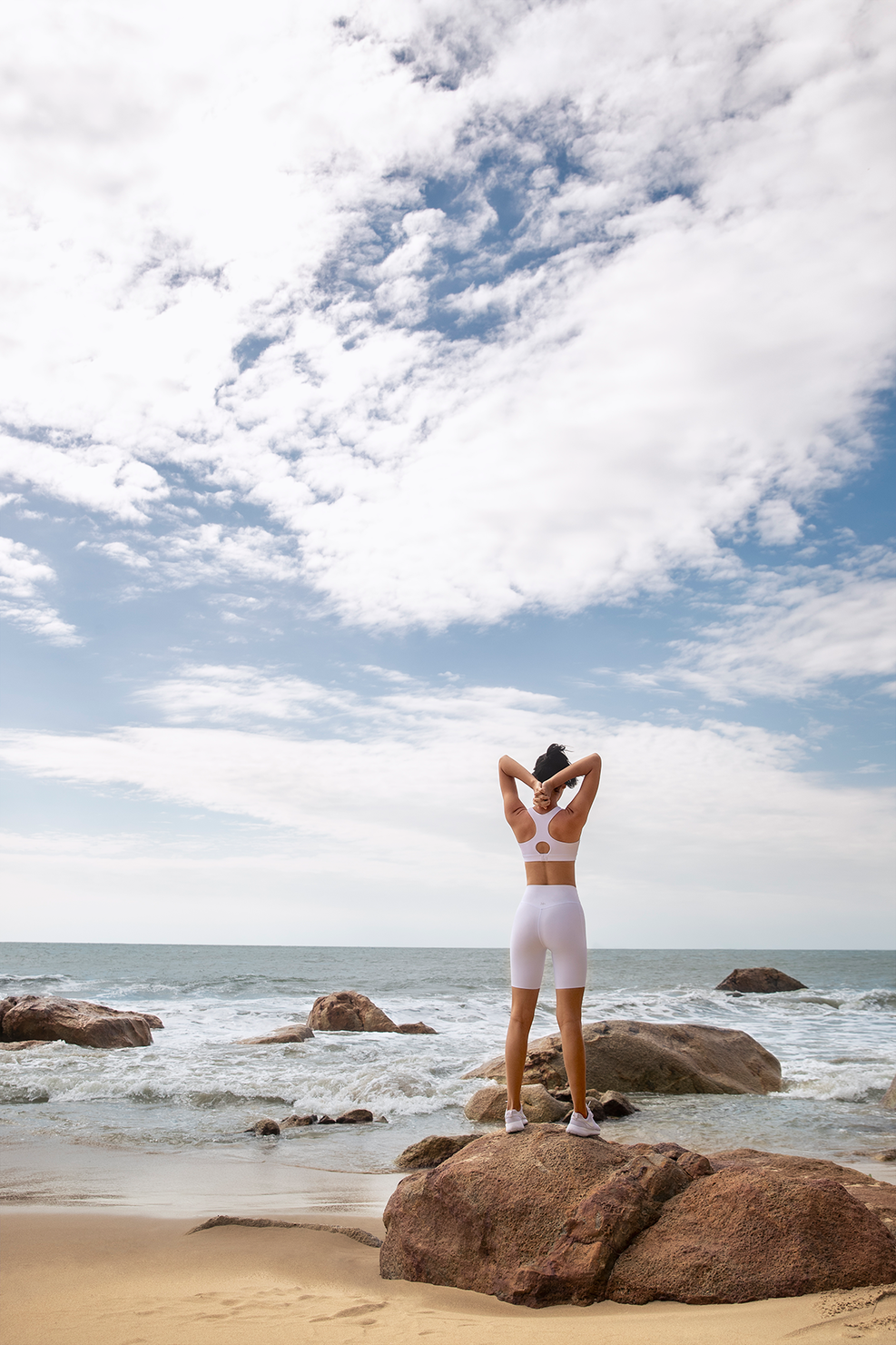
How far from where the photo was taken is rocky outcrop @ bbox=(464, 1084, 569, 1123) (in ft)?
30.4

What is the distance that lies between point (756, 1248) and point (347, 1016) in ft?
53.8

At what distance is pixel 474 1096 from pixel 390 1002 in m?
19.8

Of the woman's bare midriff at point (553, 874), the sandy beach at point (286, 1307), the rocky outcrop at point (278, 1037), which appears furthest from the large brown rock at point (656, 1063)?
the woman's bare midriff at point (553, 874)

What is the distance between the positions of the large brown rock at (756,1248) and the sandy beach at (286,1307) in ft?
0.33

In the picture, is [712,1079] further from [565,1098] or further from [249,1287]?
[249,1287]

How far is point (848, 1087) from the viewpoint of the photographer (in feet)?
40.1

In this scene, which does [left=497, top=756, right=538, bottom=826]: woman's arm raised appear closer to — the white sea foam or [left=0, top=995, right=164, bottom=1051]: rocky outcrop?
the white sea foam

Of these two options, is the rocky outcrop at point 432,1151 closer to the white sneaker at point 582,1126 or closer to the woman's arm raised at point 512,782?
the white sneaker at point 582,1126

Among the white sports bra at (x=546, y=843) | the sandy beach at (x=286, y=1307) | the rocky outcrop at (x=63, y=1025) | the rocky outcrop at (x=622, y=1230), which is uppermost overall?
the white sports bra at (x=546, y=843)

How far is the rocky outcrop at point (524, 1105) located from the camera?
9.27 meters

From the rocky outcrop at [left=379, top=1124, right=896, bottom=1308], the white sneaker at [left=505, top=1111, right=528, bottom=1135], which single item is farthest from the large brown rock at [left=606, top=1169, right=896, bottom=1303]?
the white sneaker at [left=505, top=1111, right=528, bottom=1135]

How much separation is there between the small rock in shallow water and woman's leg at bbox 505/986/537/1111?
5125mm

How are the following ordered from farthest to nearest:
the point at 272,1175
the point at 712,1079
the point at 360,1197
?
the point at 712,1079, the point at 272,1175, the point at 360,1197

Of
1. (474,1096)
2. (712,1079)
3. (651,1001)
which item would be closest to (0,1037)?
(474,1096)
